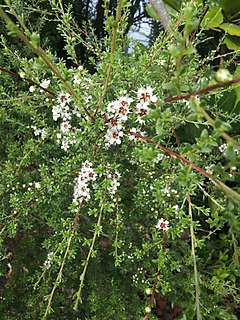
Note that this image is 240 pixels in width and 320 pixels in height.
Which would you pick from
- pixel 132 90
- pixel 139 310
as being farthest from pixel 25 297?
pixel 132 90

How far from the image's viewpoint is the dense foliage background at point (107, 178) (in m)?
0.87

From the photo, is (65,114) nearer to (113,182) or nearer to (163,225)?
(113,182)

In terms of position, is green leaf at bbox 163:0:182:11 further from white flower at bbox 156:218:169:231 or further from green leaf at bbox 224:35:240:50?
white flower at bbox 156:218:169:231

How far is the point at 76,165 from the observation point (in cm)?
99

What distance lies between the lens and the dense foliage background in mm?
867

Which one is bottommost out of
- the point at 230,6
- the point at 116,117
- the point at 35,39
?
the point at 35,39


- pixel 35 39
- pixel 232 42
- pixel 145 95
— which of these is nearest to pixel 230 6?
pixel 232 42

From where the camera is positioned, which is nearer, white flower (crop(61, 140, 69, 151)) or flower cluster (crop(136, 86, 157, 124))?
flower cluster (crop(136, 86, 157, 124))

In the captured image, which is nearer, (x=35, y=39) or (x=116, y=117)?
(x=35, y=39)

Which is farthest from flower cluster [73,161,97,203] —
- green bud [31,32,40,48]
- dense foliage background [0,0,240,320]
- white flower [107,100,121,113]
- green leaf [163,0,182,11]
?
green leaf [163,0,182,11]

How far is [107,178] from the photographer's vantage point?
935mm

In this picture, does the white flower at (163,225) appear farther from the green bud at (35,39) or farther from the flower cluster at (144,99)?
the green bud at (35,39)

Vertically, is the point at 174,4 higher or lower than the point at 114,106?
higher

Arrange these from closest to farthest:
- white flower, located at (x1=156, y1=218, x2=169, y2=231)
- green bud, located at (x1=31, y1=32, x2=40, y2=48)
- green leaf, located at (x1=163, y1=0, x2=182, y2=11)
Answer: green bud, located at (x1=31, y1=32, x2=40, y2=48) < white flower, located at (x1=156, y1=218, x2=169, y2=231) < green leaf, located at (x1=163, y1=0, x2=182, y2=11)
